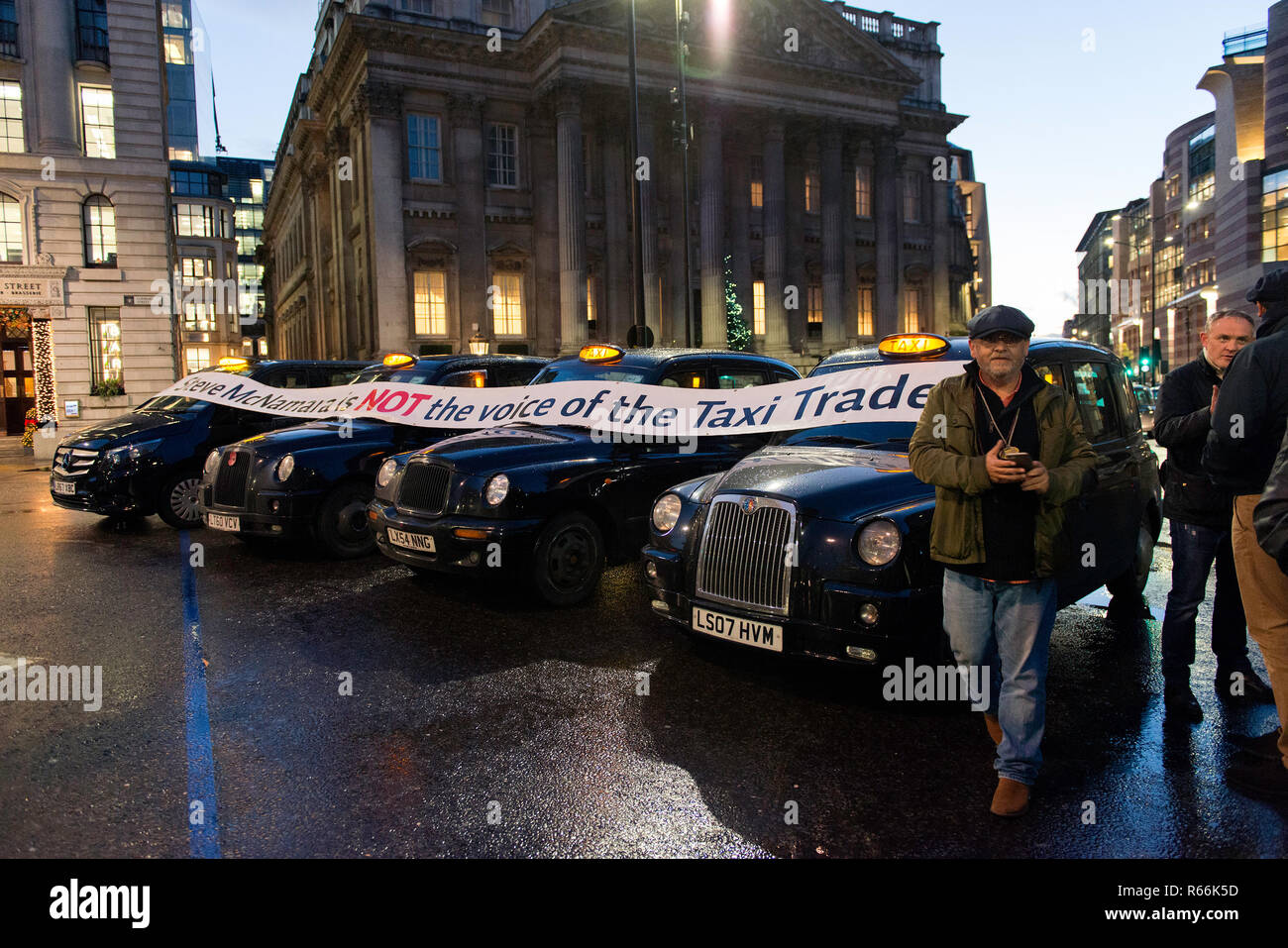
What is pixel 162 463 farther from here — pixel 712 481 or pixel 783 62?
pixel 783 62

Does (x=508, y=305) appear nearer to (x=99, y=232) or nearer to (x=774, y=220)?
(x=774, y=220)

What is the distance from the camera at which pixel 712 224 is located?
36.6 m

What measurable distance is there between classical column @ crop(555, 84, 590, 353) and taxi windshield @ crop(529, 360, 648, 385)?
84.2ft

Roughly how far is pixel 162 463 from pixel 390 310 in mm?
24103

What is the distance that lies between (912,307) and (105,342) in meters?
36.5

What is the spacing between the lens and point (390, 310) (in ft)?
109

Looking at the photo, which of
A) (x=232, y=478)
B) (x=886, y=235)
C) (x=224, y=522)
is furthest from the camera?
(x=886, y=235)

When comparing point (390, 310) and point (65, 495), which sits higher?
point (390, 310)

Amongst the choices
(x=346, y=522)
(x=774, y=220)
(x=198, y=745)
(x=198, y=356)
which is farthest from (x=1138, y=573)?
(x=198, y=356)

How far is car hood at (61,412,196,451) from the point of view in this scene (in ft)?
33.9

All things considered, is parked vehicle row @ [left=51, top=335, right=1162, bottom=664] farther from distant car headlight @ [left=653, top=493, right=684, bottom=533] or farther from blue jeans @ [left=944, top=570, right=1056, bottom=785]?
blue jeans @ [left=944, top=570, right=1056, bottom=785]

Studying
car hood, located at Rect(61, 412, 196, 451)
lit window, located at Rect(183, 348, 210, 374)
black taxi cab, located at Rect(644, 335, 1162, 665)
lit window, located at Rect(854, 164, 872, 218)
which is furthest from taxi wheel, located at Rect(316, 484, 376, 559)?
lit window, located at Rect(183, 348, 210, 374)
